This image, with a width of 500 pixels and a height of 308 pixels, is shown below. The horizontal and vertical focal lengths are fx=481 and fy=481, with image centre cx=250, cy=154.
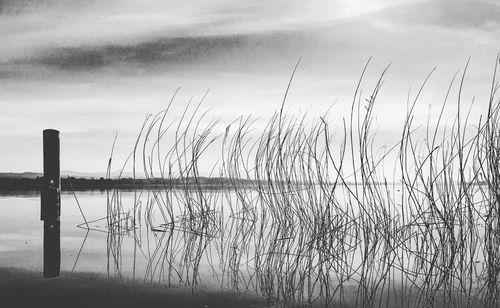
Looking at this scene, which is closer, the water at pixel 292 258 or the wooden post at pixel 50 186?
the water at pixel 292 258

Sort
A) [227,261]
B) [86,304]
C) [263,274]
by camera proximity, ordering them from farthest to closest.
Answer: [227,261], [263,274], [86,304]

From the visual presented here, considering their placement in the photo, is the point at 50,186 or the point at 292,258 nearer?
the point at 292,258

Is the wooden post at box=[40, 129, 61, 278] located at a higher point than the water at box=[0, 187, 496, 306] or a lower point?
higher

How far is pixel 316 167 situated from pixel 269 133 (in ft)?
1.98

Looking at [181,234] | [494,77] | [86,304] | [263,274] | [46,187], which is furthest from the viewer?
[181,234]

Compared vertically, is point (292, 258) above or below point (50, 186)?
below

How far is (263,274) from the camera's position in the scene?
10.9ft

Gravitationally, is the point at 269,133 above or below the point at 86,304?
above

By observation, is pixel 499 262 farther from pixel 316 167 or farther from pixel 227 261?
pixel 227 261

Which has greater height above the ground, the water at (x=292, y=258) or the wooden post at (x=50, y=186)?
the wooden post at (x=50, y=186)

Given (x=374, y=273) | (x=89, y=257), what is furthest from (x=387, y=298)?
(x=89, y=257)

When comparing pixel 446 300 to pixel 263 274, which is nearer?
pixel 446 300

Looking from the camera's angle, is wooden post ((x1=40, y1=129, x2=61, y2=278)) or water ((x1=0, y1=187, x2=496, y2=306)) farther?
wooden post ((x1=40, y1=129, x2=61, y2=278))

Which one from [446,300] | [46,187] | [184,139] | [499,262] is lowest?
[446,300]
